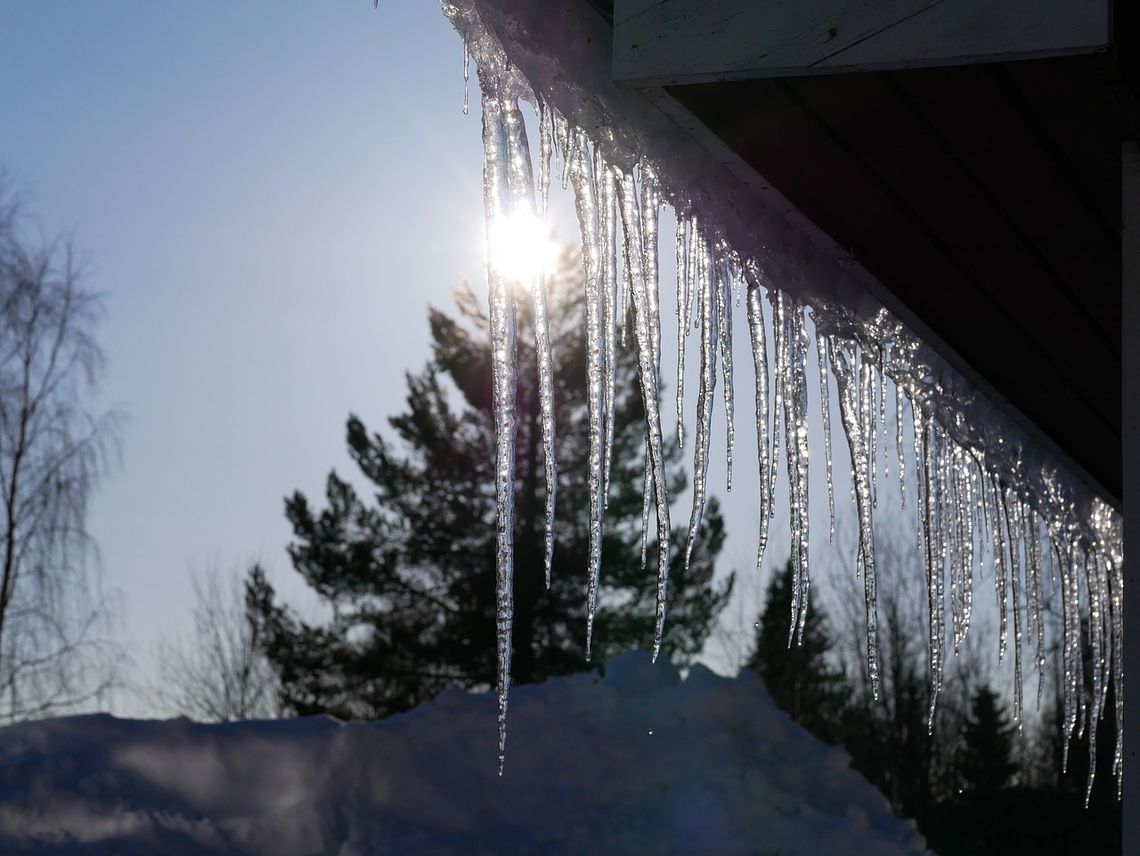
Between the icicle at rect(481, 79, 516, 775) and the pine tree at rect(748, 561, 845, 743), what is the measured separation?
50.4 feet

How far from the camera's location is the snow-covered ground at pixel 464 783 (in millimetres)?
3609

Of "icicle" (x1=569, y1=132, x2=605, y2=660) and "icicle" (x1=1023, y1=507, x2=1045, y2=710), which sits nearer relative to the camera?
"icicle" (x1=569, y1=132, x2=605, y2=660)

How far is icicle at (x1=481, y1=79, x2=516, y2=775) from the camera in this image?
1.87m

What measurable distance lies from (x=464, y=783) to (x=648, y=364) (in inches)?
101

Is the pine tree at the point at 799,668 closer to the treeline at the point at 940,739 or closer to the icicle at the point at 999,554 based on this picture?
the treeline at the point at 940,739

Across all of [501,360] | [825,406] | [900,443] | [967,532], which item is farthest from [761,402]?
[967,532]

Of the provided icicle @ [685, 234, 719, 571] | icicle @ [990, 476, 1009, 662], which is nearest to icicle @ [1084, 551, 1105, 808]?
icicle @ [990, 476, 1009, 662]

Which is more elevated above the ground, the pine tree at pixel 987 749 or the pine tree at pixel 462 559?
the pine tree at pixel 462 559

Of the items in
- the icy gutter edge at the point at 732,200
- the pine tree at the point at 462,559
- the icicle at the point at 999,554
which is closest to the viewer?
the icy gutter edge at the point at 732,200

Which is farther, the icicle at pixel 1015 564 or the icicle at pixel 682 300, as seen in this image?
the icicle at pixel 1015 564

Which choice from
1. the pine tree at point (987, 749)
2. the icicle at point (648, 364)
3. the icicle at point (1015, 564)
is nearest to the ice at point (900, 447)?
the icicle at point (1015, 564)

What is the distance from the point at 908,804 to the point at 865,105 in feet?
53.8

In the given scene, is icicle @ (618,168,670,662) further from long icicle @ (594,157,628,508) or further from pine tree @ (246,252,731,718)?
pine tree @ (246,252,731,718)

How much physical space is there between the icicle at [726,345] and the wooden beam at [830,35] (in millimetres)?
733
